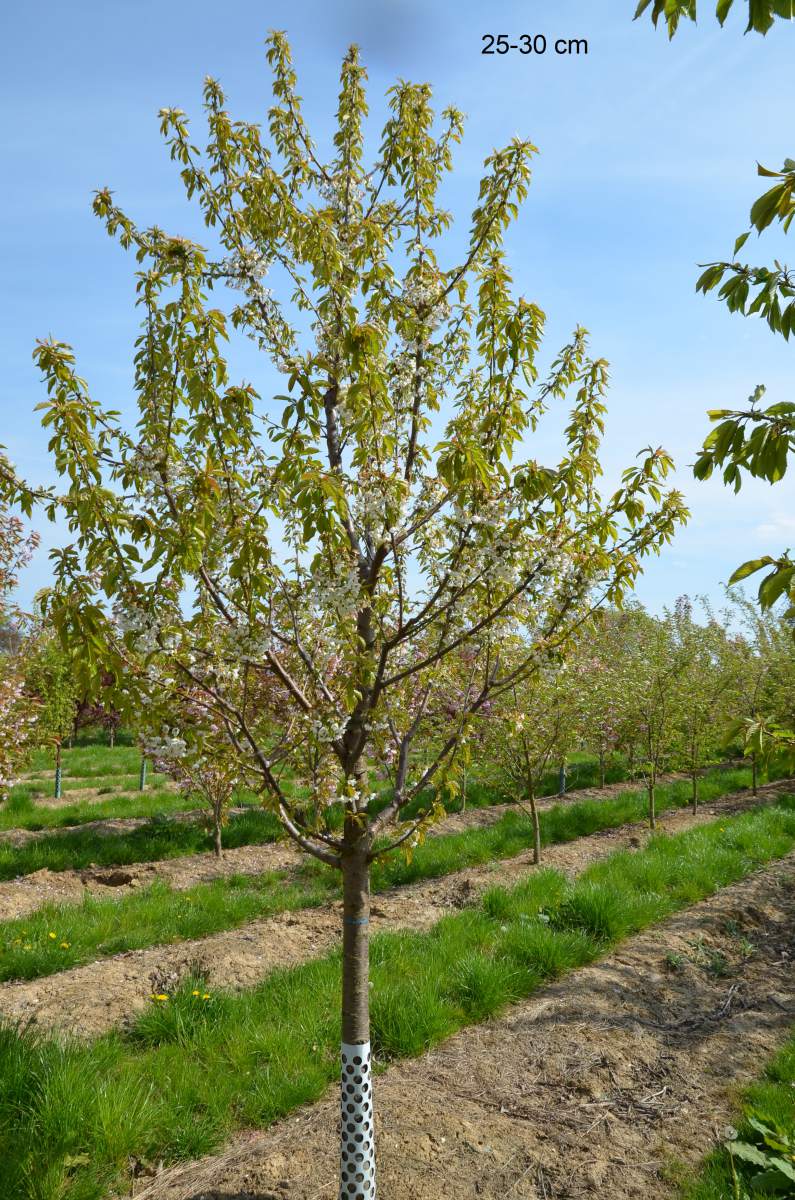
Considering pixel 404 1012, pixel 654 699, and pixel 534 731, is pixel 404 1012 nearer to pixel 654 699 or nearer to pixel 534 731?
pixel 534 731

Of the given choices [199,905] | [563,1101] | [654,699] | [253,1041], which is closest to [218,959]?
[199,905]

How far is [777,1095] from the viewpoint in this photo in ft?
14.7

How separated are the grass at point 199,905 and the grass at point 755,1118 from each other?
14.1 feet

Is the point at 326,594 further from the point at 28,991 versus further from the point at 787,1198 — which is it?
the point at 28,991

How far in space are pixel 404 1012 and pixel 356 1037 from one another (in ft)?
6.76

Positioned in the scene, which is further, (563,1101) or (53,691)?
(53,691)

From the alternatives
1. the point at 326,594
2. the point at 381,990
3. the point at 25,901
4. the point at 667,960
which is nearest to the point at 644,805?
the point at 667,960

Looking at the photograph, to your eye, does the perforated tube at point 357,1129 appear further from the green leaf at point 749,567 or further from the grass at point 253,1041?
the green leaf at point 749,567

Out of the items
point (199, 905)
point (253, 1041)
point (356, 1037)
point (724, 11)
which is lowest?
point (253, 1041)

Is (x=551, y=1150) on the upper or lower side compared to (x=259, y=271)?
lower

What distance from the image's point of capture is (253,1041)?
494 cm

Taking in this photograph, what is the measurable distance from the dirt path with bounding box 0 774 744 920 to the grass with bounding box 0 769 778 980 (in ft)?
1.57

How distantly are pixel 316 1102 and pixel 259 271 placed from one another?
4927 millimetres

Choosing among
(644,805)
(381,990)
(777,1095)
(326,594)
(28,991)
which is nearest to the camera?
(326,594)
